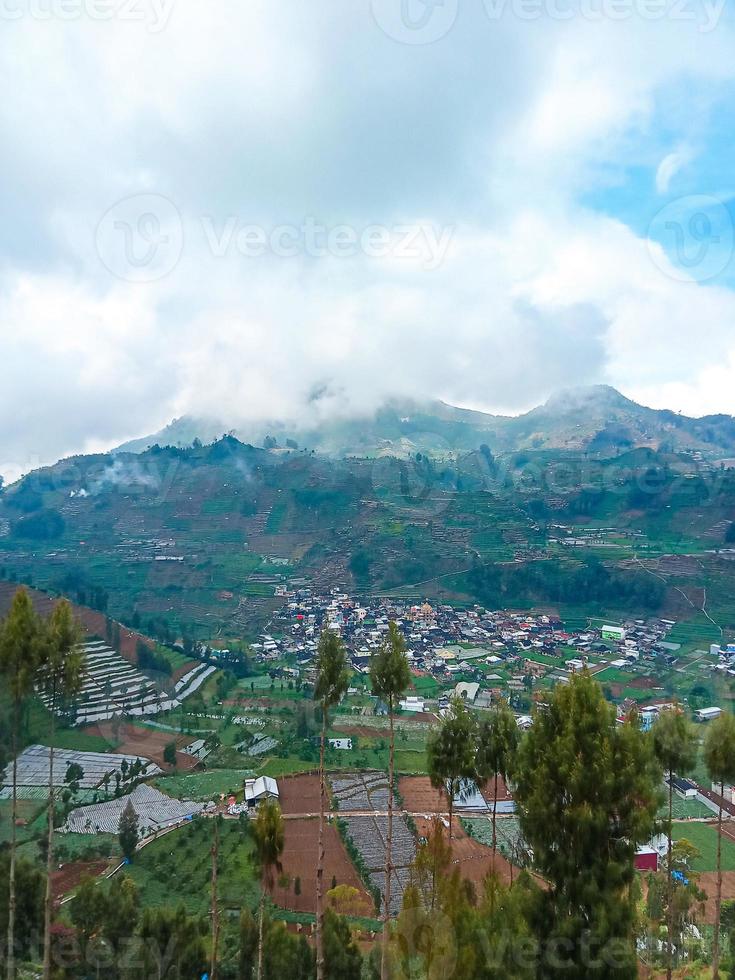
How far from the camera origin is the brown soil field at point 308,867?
902 inches

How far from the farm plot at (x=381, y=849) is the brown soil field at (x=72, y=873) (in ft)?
37.3

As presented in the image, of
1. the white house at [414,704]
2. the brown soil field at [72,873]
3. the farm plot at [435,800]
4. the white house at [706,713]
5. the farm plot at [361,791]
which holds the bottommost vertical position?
the farm plot at [435,800]

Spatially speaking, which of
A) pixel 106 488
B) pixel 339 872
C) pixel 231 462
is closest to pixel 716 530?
pixel 339 872

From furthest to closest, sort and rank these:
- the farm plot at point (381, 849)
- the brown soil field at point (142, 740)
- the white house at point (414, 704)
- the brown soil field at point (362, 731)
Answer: the white house at point (414, 704) → the brown soil field at point (362, 731) → the brown soil field at point (142, 740) → the farm plot at point (381, 849)

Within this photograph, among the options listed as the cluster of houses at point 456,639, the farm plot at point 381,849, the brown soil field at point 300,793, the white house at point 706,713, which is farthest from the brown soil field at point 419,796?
the white house at point 706,713

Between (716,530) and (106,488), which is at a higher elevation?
(106,488)

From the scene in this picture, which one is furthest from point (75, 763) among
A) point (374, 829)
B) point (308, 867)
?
point (374, 829)

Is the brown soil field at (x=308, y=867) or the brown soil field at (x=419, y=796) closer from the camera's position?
the brown soil field at (x=308, y=867)

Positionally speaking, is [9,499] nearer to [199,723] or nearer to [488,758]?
[199,723]

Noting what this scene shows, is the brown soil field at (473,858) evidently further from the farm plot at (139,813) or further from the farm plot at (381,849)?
the farm plot at (139,813)

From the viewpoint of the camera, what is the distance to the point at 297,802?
32469mm

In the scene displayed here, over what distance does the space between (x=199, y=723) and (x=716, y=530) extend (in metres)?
84.9

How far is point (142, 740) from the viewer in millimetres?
41906

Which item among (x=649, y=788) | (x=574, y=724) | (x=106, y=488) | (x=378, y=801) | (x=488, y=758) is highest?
(x=106, y=488)
